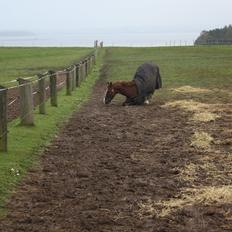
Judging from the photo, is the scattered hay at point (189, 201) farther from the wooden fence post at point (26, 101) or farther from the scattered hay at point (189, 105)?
the scattered hay at point (189, 105)

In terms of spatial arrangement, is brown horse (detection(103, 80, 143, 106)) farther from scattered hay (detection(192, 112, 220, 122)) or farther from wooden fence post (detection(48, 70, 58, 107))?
scattered hay (detection(192, 112, 220, 122))

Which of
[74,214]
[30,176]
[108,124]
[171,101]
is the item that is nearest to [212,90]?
[171,101]

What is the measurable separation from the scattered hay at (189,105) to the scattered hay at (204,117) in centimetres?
88

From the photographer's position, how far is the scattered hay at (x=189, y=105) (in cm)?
1589

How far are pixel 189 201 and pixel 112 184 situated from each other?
132cm

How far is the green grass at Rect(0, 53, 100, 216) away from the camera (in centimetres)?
789

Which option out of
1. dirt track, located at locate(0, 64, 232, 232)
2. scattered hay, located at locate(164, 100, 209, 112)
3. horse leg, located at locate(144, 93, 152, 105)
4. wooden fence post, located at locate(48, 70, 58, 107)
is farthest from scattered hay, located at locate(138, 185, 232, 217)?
horse leg, located at locate(144, 93, 152, 105)

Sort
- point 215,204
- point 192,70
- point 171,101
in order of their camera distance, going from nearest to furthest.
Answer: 1. point 215,204
2. point 171,101
3. point 192,70

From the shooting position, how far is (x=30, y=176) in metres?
8.27

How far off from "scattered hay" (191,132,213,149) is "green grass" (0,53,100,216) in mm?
2765

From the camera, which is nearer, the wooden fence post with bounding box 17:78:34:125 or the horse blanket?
the wooden fence post with bounding box 17:78:34:125

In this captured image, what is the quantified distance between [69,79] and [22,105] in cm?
819

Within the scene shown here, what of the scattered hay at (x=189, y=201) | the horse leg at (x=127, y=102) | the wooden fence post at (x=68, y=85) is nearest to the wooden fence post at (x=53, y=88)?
the horse leg at (x=127, y=102)

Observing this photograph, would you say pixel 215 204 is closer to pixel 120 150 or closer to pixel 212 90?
pixel 120 150
